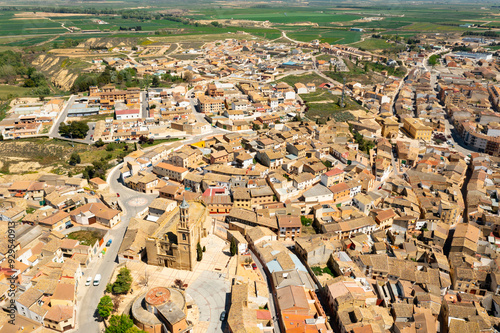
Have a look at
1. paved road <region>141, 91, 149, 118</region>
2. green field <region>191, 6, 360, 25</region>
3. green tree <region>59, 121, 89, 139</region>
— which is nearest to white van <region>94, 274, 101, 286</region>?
green tree <region>59, 121, 89, 139</region>

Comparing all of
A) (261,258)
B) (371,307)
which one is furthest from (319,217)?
(371,307)

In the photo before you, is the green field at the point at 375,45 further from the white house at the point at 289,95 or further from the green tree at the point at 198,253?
the green tree at the point at 198,253

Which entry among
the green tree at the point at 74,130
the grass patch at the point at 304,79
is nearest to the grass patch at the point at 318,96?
the grass patch at the point at 304,79

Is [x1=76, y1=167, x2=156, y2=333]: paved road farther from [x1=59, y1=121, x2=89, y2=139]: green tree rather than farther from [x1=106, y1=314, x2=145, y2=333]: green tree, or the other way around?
[x1=59, y1=121, x2=89, y2=139]: green tree

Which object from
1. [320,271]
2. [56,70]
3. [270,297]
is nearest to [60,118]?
[56,70]

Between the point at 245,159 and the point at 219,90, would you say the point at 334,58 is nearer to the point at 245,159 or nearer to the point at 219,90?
the point at 219,90
